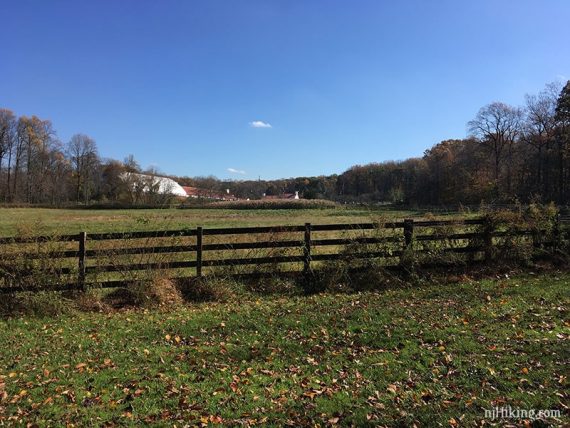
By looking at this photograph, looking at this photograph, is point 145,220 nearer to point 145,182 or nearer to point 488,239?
point 488,239

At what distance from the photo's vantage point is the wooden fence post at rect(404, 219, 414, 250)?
11.1 meters

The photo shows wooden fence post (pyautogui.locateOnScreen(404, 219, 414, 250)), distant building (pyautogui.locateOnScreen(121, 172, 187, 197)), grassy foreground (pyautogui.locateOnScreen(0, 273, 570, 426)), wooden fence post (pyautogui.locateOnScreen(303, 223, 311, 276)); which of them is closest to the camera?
grassy foreground (pyautogui.locateOnScreen(0, 273, 570, 426))

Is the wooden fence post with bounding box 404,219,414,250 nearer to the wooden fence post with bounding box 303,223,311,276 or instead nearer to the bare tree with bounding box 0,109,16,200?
the wooden fence post with bounding box 303,223,311,276

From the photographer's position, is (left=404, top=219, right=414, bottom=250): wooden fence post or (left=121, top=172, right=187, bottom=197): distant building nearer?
(left=404, top=219, right=414, bottom=250): wooden fence post

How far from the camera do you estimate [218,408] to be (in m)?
4.66

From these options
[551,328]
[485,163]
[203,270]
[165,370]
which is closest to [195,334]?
[165,370]

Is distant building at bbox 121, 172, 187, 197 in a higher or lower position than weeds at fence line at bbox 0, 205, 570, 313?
higher

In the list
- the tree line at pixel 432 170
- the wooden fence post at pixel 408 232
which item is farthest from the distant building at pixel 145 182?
the wooden fence post at pixel 408 232

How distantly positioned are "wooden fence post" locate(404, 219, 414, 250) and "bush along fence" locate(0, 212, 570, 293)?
0.03 metres

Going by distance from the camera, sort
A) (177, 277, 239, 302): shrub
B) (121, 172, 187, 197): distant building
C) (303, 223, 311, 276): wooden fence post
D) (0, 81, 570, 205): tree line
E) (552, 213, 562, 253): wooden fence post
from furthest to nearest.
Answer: (121, 172, 187, 197): distant building < (0, 81, 570, 205): tree line < (552, 213, 562, 253): wooden fence post < (303, 223, 311, 276): wooden fence post < (177, 277, 239, 302): shrub

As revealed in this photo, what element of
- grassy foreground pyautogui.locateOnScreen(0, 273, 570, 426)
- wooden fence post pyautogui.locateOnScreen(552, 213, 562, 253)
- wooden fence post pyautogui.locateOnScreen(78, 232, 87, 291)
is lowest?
grassy foreground pyautogui.locateOnScreen(0, 273, 570, 426)

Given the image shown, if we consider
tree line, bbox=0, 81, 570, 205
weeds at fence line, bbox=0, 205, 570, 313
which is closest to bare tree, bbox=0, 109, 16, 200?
tree line, bbox=0, 81, 570, 205

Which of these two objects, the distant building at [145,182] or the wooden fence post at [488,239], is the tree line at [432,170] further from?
the wooden fence post at [488,239]

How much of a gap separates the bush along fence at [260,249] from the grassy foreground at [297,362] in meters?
1.27
